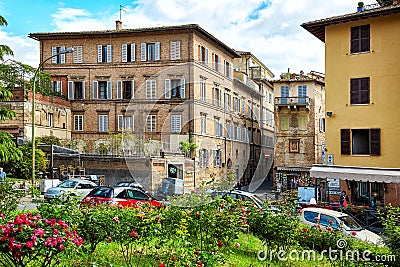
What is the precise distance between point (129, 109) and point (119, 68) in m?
3.89

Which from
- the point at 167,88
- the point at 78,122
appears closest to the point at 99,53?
the point at 78,122

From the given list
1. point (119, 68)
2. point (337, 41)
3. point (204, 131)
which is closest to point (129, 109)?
point (119, 68)

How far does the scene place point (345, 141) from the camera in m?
27.0

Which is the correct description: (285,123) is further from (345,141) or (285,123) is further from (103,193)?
(103,193)

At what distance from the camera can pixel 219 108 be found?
18.4m

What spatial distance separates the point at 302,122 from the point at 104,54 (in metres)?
19.5

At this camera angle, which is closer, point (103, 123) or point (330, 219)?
point (330, 219)

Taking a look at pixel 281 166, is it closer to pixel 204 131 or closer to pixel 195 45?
pixel 195 45

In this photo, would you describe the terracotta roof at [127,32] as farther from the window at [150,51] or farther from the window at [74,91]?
the window at [74,91]

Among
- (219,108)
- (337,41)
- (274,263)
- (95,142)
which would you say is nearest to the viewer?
(274,263)

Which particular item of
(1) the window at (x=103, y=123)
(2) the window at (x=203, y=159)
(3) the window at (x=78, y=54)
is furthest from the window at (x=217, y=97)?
(3) the window at (x=78, y=54)

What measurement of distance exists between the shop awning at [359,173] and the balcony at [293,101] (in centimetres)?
1763

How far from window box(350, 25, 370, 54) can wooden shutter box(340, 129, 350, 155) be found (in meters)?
4.52

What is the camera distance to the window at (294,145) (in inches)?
1768
